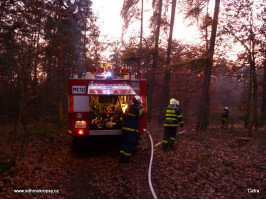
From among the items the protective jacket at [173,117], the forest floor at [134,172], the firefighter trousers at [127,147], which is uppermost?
the protective jacket at [173,117]

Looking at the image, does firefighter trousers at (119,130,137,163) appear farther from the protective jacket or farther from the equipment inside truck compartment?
the protective jacket

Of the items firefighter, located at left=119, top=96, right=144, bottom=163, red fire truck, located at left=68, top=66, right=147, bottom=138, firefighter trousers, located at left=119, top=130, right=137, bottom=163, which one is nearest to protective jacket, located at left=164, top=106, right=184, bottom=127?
→ red fire truck, located at left=68, top=66, right=147, bottom=138

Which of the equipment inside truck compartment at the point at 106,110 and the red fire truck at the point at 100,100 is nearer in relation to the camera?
the red fire truck at the point at 100,100

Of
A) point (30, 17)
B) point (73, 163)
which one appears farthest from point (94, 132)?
point (30, 17)

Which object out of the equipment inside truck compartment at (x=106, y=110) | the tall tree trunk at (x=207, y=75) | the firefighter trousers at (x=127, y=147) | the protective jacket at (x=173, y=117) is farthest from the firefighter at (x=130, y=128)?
the tall tree trunk at (x=207, y=75)

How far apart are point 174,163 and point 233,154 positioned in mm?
2310

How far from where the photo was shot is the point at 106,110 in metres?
9.20

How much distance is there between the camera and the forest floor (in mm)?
5086

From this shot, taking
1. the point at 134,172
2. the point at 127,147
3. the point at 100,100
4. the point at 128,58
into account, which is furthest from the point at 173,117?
the point at 128,58

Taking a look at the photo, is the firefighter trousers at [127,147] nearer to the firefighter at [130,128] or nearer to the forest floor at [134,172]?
the firefighter at [130,128]

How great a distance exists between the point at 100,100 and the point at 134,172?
366 centimetres

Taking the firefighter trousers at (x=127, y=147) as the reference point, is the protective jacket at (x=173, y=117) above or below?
above

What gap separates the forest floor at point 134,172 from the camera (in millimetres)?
5086

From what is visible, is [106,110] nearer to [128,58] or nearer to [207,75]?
[207,75]
